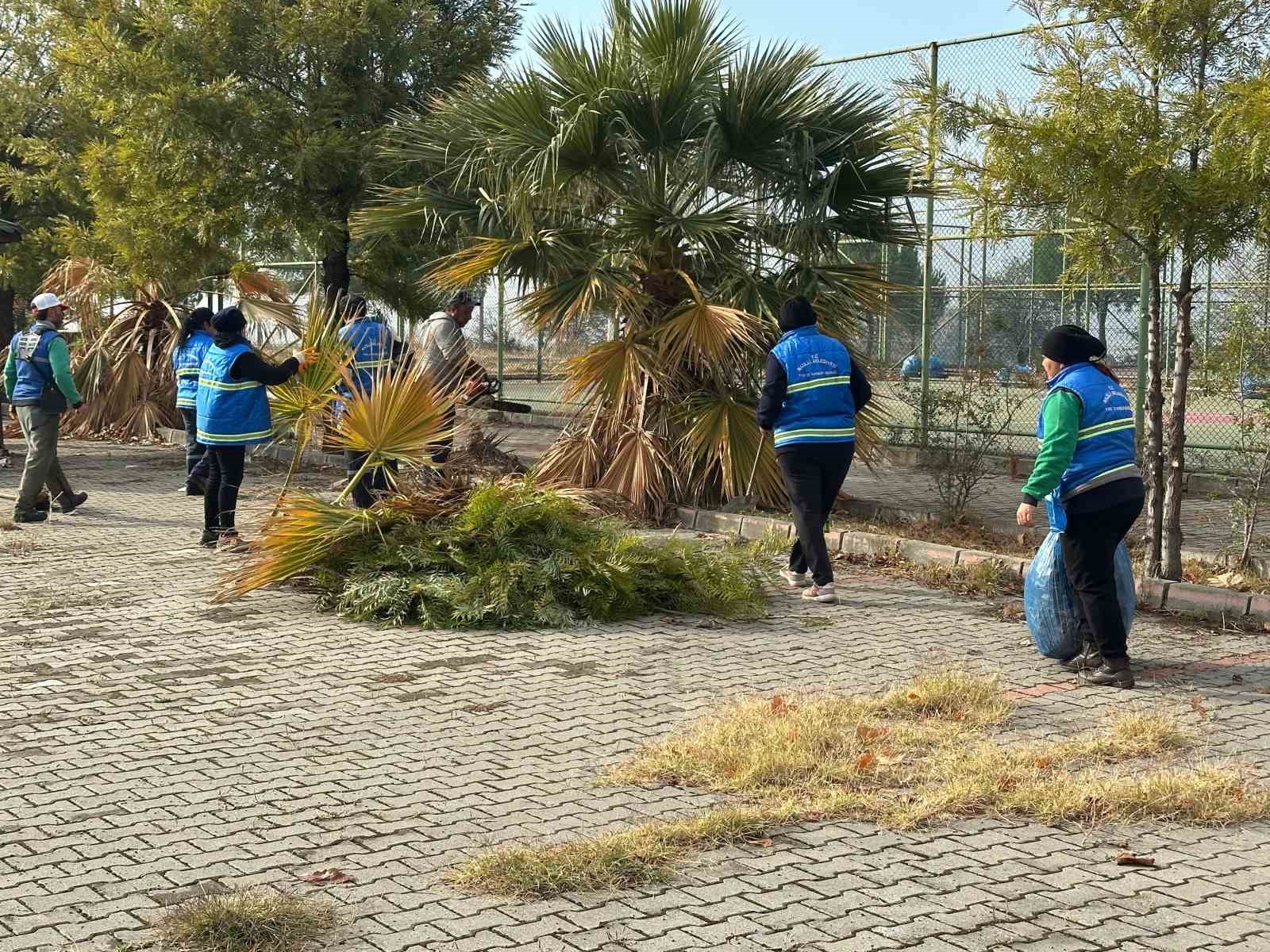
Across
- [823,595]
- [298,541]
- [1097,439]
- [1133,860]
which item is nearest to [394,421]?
[298,541]

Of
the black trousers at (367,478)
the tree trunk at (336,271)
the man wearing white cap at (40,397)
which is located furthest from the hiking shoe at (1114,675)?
the tree trunk at (336,271)

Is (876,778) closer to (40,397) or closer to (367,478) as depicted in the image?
(367,478)

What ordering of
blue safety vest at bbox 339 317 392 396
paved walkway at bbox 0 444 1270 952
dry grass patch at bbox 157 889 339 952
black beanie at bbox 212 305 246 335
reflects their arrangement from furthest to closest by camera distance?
blue safety vest at bbox 339 317 392 396, black beanie at bbox 212 305 246 335, paved walkway at bbox 0 444 1270 952, dry grass patch at bbox 157 889 339 952

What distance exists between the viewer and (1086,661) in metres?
7.55

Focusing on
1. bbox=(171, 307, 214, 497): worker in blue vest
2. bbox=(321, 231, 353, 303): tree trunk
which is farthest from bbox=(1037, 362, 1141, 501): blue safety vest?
bbox=(321, 231, 353, 303): tree trunk

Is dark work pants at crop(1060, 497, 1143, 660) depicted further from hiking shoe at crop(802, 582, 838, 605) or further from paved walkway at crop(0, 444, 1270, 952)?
hiking shoe at crop(802, 582, 838, 605)

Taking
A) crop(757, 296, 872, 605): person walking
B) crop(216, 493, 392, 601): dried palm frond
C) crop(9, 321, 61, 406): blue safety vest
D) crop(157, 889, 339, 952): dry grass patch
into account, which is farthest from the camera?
crop(9, 321, 61, 406): blue safety vest

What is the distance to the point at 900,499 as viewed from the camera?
1369cm

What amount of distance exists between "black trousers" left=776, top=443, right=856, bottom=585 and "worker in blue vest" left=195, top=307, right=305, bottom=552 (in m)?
3.91

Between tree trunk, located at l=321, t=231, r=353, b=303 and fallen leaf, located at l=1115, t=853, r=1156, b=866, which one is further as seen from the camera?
tree trunk, located at l=321, t=231, r=353, b=303

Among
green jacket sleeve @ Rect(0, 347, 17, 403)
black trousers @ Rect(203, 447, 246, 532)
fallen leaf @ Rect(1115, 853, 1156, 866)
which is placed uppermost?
green jacket sleeve @ Rect(0, 347, 17, 403)

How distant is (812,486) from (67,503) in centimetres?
709

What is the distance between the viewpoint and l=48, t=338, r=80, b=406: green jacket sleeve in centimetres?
1262

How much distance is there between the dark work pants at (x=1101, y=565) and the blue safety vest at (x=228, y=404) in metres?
6.18
